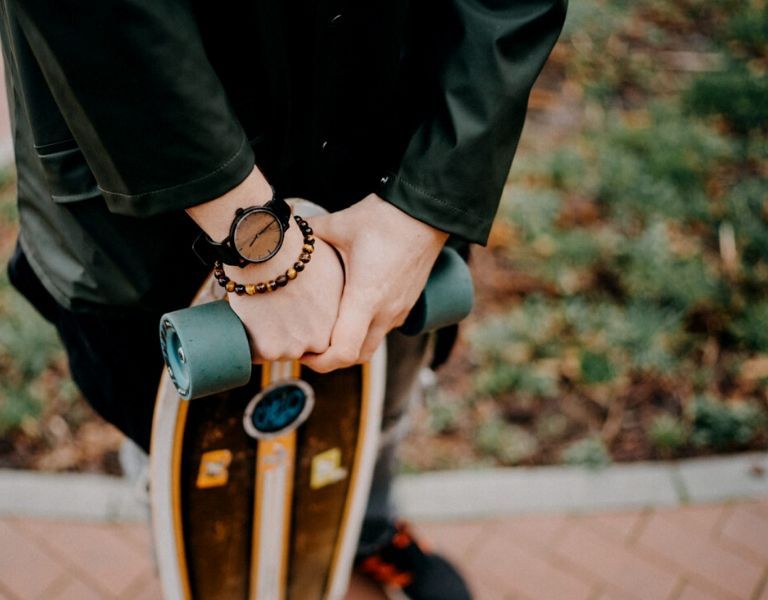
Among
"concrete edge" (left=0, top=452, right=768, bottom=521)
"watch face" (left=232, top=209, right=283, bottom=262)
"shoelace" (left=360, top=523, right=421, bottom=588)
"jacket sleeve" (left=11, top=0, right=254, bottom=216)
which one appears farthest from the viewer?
"concrete edge" (left=0, top=452, right=768, bottom=521)

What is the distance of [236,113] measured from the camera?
42.0 inches

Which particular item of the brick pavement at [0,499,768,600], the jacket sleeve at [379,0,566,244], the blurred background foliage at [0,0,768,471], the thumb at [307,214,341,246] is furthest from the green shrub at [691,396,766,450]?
the thumb at [307,214,341,246]

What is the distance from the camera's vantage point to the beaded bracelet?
1.01 m

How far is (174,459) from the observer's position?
128 cm

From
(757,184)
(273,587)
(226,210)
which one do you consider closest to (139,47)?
(226,210)

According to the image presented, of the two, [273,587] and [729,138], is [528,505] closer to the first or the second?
[273,587]

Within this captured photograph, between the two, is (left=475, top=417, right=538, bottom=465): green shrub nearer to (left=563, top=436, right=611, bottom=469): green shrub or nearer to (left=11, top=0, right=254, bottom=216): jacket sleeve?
(left=563, top=436, right=611, bottom=469): green shrub

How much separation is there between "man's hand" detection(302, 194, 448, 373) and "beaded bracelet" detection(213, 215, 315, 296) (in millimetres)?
69

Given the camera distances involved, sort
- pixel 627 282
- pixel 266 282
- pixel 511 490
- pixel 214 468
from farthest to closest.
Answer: pixel 627 282 → pixel 511 490 → pixel 214 468 → pixel 266 282

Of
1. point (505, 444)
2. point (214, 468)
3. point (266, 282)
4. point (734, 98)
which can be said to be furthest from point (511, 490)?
point (734, 98)

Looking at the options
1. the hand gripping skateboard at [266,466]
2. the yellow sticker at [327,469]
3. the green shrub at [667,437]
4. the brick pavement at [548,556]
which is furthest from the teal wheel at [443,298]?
the green shrub at [667,437]

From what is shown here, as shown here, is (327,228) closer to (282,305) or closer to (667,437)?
(282,305)

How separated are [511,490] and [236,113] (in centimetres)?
155

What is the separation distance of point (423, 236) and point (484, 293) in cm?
175
